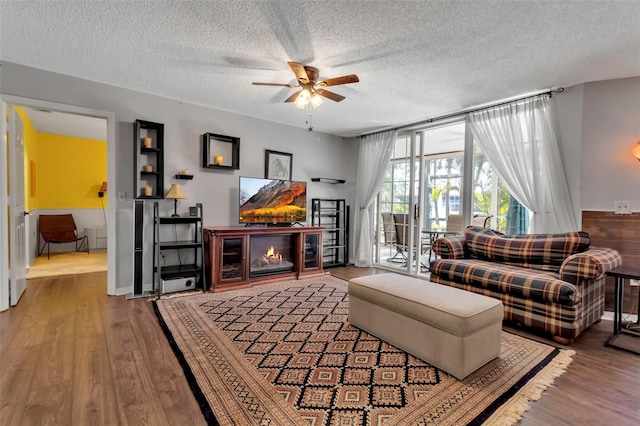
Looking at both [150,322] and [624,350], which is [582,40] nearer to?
[624,350]

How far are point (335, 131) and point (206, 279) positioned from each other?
127 inches

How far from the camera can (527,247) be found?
299 centimetres

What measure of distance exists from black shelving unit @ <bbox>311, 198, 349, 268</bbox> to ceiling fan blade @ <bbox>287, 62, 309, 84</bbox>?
286cm

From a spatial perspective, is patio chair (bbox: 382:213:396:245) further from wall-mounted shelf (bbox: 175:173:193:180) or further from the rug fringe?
wall-mounted shelf (bbox: 175:173:193:180)

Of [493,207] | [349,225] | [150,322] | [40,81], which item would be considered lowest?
[150,322]

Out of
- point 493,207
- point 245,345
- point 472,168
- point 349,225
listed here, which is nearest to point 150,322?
point 245,345

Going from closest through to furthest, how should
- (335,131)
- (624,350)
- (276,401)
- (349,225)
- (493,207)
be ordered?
1. (276,401)
2. (624,350)
3. (493,207)
4. (335,131)
5. (349,225)

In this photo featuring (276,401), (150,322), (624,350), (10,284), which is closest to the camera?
(276,401)

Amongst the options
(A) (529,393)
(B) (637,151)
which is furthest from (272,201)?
(B) (637,151)

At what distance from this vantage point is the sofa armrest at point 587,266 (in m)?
2.23

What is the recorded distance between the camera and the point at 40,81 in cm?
298

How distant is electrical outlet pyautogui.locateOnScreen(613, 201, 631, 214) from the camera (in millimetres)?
2820

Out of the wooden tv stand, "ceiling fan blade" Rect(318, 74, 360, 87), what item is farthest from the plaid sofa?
"ceiling fan blade" Rect(318, 74, 360, 87)

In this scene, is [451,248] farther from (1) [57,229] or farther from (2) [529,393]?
(1) [57,229]
